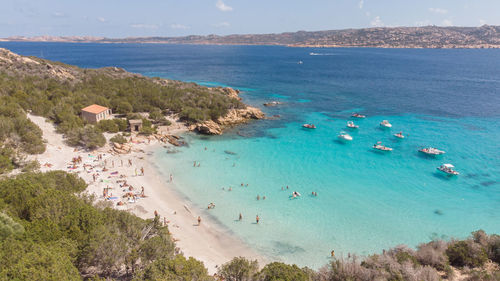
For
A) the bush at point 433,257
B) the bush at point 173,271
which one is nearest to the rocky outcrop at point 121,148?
the bush at point 173,271

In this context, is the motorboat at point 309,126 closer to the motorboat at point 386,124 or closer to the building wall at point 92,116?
the motorboat at point 386,124

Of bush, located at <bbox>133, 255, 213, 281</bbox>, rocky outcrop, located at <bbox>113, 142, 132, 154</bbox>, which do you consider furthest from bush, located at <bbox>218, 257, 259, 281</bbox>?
rocky outcrop, located at <bbox>113, 142, 132, 154</bbox>

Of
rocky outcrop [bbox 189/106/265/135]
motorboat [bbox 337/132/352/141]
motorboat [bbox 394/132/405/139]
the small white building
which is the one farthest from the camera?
rocky outcrop [bbox 189/106/265/135]

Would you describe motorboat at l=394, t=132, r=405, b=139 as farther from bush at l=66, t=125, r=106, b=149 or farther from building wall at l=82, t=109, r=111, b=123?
building wall at l=82, t=109, r=111, b=123

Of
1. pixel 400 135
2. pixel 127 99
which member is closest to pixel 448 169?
pixel 400 135

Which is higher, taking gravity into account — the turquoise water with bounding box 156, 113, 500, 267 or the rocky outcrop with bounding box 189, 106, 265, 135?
the rocky outcrop with bounding box 189, 106, 265, 135

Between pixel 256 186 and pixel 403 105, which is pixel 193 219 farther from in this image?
pixel 403 105

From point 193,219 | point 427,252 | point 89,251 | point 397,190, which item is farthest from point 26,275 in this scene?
point 397,190
